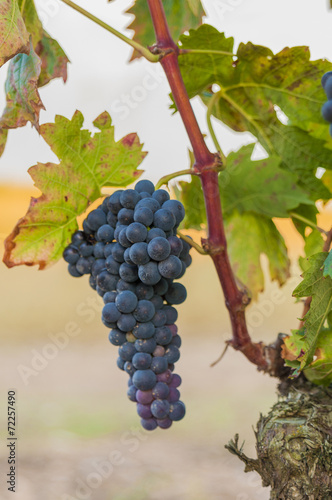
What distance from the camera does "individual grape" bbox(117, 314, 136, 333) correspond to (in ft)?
1.52

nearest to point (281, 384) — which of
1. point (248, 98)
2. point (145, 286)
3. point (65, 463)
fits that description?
point (145, 286)

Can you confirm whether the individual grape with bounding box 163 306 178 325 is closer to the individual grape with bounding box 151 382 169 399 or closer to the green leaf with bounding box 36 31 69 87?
the individual grape with bounding box 151 382 169 399

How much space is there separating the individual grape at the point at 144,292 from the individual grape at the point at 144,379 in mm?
70

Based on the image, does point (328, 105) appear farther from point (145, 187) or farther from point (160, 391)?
point (160, 391)

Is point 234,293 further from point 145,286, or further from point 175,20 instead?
point 175,20

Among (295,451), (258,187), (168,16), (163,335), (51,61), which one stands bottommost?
(295,451)

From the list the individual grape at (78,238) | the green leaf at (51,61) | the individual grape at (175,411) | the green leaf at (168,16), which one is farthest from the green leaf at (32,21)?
the individual grape at (175,411)

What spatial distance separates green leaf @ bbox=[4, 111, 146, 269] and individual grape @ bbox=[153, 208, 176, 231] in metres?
0.11

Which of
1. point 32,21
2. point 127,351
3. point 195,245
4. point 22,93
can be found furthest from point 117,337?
point 32,21

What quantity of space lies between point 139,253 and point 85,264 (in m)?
0.11

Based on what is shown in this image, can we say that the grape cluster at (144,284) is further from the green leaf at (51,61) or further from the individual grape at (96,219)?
the green leaf at (51,61)

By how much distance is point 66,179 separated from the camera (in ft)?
1.72

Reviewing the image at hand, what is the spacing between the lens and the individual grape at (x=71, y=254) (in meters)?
0.53

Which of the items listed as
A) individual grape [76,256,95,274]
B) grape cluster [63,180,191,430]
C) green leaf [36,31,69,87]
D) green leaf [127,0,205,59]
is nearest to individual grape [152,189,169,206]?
grape cluster [63,180,191,430]
